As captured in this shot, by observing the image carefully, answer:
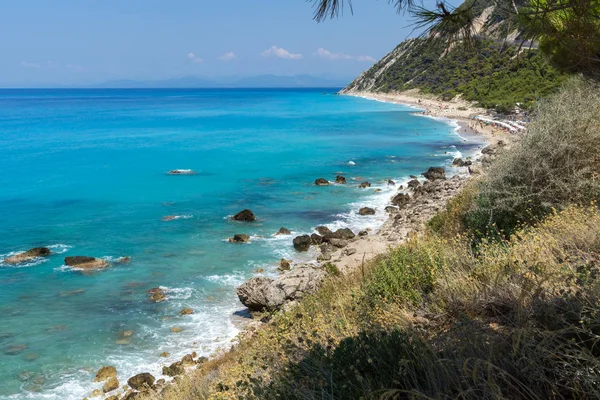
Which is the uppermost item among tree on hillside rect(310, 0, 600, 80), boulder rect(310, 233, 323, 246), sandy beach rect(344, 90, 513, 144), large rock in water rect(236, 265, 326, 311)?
tree on hillside rect(310, 0, 600, 80)

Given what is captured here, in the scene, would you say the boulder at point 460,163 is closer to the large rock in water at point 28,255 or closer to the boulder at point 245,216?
the boulder at point 245,216

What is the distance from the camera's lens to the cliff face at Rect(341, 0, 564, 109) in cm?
618

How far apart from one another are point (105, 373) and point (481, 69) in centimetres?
10093

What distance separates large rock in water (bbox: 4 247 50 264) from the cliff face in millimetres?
16031

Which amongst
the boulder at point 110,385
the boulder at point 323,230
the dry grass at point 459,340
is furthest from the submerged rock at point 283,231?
the dry grass at point 459,340

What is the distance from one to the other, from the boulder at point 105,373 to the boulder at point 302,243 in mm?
9104

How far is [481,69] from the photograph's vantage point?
3816 inches

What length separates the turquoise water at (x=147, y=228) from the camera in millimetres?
12156

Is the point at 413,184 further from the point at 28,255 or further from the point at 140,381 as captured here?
the point at 140,381

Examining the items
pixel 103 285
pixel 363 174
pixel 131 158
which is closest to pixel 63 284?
pixel 103 285

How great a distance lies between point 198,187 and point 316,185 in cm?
796

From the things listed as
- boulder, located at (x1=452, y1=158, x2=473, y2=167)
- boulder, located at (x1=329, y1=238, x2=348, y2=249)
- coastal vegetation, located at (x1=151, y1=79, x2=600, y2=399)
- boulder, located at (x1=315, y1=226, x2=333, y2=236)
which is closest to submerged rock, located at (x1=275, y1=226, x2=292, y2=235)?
boulder, located at (x1=315, y1=226, x2=333, y2=236)

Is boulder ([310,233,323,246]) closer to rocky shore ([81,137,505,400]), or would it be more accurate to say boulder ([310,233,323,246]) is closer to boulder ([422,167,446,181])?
rocky shore ([81,137,505,400])

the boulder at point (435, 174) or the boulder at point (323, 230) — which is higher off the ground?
the boulder at point (435, 174)
